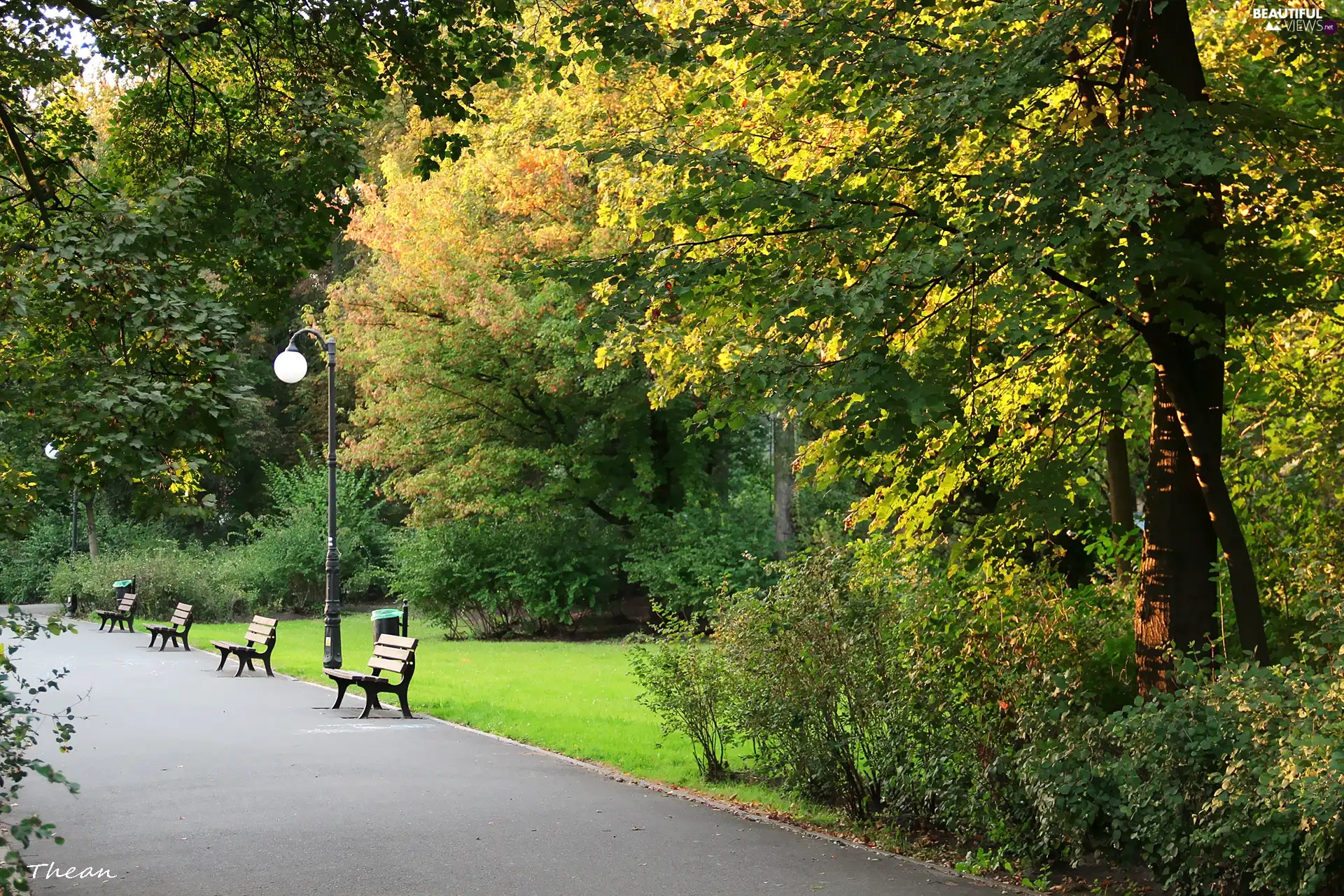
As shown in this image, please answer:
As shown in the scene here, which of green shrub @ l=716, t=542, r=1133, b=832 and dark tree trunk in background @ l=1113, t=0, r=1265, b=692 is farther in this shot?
green shrub @ l=716, t=542, r=1133, b=832

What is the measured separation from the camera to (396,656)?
52.3ft

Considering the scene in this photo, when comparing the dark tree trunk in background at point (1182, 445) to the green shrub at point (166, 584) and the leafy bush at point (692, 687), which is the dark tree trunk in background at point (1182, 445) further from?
the green shrub at point (166, 584)

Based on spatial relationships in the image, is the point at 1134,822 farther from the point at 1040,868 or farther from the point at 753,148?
the point at 753,148

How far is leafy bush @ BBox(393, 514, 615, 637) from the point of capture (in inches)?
1262

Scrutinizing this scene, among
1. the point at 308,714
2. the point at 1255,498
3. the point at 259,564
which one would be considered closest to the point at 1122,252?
the point at 1255,498

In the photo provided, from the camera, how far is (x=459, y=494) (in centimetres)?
3062

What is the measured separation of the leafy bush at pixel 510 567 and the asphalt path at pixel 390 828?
57.1 feet

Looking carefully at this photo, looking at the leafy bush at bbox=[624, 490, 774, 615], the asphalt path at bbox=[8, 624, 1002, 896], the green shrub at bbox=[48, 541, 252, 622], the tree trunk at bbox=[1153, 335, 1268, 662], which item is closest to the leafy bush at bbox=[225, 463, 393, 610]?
→ the green shrub at bbox=[48, 541, 252, 622]

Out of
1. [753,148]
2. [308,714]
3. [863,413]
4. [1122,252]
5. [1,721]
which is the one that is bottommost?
[308,714]

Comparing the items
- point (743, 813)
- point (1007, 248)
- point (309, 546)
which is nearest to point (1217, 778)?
point (1007, 248)

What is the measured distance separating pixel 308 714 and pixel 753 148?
31.1 feet

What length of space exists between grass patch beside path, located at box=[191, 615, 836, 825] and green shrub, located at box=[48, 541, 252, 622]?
498 centimetres

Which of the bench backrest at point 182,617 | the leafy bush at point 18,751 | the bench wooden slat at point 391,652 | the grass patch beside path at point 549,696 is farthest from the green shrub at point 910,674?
the bench backrest at point 182,617

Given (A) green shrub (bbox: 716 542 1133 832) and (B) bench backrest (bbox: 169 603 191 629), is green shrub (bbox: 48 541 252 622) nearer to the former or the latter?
(B) bench backrest (bbox: 169 603 191 629)
